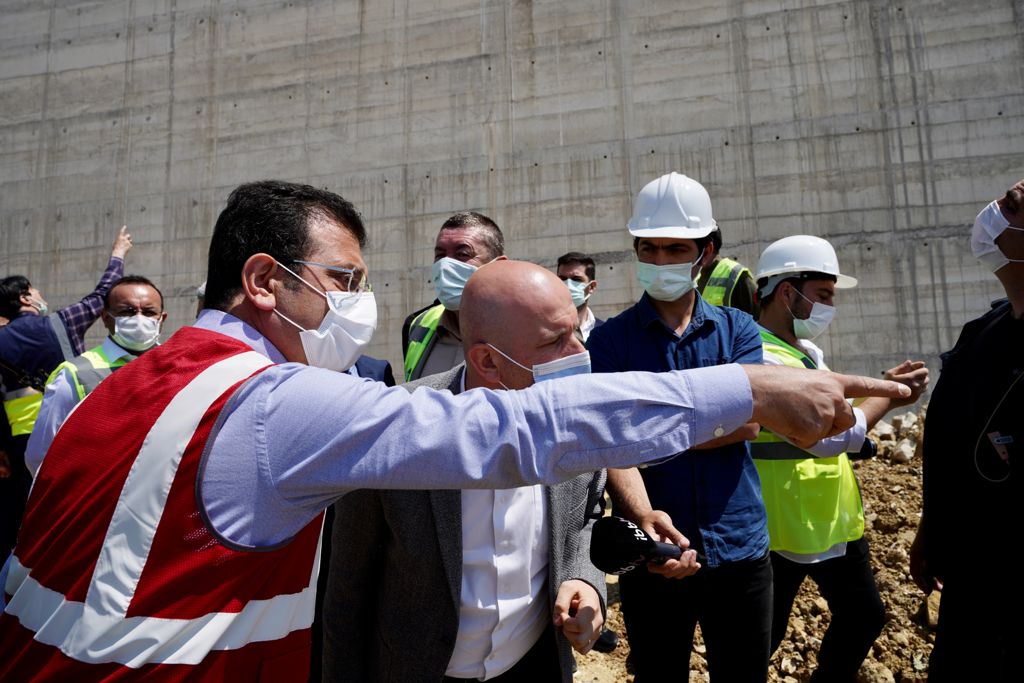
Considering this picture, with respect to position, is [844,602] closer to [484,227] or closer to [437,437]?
[484,227]

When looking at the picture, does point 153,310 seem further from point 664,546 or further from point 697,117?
point 697,117

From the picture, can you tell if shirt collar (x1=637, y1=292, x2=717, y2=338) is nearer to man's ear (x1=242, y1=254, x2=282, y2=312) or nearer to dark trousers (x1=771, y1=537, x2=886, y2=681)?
dark trousers (x1=771, y1=537, x2=886, y2=681)

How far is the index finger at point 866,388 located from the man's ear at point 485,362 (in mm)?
892

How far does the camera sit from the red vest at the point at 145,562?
45.6 inches

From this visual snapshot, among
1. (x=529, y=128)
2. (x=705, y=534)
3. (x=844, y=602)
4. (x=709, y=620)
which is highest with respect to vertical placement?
(x=529, y=128)

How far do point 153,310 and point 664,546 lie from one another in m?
3.75

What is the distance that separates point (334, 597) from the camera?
1.91m

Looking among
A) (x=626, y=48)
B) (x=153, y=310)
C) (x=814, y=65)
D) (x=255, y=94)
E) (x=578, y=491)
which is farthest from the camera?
(x=255, y=94)

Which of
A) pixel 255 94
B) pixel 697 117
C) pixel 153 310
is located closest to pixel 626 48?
pixel 697 117

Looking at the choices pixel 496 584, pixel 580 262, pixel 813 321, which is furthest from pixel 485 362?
pixel 580 262

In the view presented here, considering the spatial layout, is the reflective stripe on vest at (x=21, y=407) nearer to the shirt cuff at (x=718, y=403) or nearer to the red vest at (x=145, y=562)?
the red vest at (x=145, y=562)

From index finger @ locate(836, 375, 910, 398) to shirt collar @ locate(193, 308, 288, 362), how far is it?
1083 millimetres

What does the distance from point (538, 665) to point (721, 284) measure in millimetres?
3976

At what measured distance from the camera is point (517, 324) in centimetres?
194
